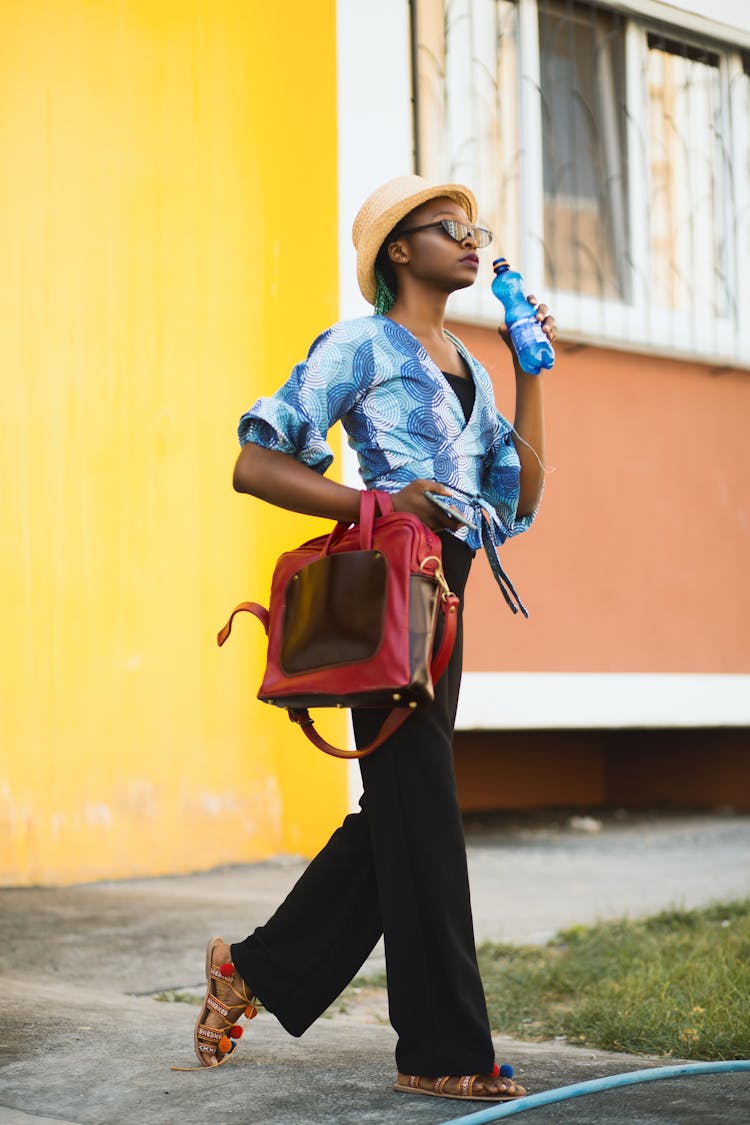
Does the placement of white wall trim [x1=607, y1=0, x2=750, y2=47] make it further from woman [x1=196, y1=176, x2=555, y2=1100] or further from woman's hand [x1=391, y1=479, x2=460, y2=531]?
woman's hand [x1=391, y1=479, x2=460, y2=531]

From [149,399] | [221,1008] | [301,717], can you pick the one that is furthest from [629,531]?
[221,1008]

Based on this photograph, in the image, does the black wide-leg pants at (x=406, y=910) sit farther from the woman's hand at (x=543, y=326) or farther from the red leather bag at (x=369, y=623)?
the woman's hand at (x=543, y=326)

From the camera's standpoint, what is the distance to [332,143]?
710cm

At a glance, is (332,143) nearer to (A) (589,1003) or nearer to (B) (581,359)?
(B) (581,359)

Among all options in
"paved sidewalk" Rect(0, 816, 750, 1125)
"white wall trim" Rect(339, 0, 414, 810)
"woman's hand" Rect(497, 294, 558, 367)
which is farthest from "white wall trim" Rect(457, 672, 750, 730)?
"woman's hand" Rect(497, 294, 558, 367)

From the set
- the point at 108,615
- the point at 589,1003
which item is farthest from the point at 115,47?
the point at 589,1003

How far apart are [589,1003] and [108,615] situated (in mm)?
3068

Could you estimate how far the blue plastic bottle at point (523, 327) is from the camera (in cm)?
316

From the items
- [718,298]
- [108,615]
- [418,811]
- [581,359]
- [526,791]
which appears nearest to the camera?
[418,811]

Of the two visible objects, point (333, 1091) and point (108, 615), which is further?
point (108, 615)

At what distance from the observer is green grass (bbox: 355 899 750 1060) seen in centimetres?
374

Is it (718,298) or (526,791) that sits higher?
(718,298)

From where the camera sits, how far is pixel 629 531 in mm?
8055

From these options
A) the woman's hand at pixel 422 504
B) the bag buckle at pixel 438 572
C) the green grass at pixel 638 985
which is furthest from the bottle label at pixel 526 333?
the green grass at pixel 638 985
